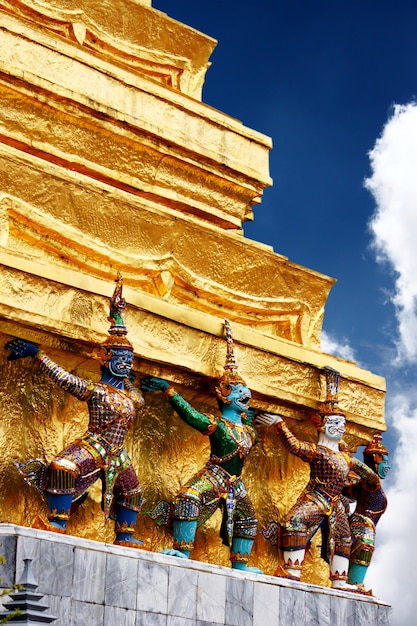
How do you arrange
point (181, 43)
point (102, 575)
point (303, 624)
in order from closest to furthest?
point (102, 575) < point (303, 624) < point (181, 43)

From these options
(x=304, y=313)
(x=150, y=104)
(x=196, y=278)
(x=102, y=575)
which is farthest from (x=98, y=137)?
(x=102, y=575)

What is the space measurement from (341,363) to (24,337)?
333cm

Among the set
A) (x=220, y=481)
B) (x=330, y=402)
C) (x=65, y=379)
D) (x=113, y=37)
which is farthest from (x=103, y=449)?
(x=113, y=37)

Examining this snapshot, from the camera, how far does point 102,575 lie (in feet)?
24.2

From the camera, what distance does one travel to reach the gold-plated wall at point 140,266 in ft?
27.7

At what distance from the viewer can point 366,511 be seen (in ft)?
33.3

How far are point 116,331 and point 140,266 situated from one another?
1.55m

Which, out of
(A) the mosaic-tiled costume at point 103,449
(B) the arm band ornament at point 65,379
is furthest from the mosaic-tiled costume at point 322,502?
(B) the arm band ornament at point 65,379

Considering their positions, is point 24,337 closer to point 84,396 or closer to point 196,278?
point 84,396

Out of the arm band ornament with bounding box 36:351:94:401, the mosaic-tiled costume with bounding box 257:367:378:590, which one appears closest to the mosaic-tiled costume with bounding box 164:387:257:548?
the mosaic-tiled costume with bounding box 257:367:378:590

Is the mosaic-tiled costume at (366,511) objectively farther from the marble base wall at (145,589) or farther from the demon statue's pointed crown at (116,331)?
the demon statue's pointed crown at (116,331)

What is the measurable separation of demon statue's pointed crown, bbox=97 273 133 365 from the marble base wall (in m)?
1.34

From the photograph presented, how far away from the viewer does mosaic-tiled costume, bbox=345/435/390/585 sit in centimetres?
1002

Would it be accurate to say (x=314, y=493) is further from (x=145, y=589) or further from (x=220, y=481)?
(x=145, y=589)
